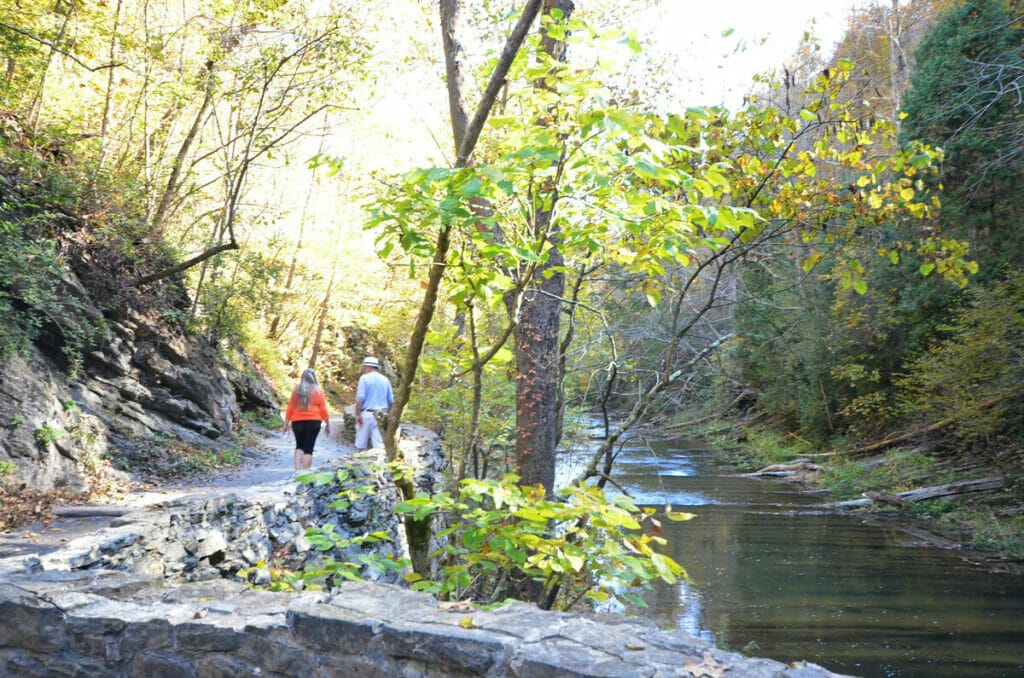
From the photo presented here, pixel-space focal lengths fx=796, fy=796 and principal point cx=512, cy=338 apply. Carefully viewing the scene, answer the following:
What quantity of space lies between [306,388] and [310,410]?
0.29m

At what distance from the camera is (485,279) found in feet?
12.9

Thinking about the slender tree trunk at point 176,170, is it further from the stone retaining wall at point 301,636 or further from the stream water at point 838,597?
the stone retaining wall at point 301,636

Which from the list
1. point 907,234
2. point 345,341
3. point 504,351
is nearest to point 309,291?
point 345,341

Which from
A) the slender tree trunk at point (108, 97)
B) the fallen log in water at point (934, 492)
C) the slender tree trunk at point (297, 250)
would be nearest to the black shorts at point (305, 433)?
the slender tree trunk at point (108, 97)

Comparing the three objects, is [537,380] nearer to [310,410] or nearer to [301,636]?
[301,636]

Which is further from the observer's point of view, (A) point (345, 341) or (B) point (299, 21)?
(A) point (345, 341)

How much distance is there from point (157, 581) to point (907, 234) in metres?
18.2

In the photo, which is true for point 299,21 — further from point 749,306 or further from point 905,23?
point 905,23

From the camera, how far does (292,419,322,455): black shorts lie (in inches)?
389

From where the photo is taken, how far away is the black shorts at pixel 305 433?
988 cm

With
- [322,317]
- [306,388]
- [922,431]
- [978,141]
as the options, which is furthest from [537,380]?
[322,317]

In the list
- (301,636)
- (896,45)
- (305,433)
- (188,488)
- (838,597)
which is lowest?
(838,597)

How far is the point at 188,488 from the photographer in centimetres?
983

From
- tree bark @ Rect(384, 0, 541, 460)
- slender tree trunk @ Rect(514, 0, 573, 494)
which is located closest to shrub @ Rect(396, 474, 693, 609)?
tree bark @ Rect(384, 0, 541, 460)
